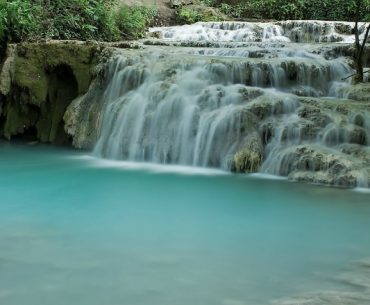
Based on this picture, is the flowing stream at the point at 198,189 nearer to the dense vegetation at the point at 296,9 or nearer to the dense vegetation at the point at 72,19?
the dense vegetation at the point at 72,19

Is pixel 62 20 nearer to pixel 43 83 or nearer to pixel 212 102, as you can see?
pixel 43 83

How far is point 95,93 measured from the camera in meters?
10.7

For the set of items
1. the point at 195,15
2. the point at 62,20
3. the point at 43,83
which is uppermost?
the point at 195,15

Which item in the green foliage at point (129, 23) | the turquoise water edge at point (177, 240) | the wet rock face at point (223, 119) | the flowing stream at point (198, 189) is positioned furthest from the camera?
the green foliage at point (129, 23)

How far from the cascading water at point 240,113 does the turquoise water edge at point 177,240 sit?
0.59 m

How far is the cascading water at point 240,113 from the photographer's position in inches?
310

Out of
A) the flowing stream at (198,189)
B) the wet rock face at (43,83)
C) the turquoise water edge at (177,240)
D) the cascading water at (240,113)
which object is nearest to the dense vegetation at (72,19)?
the wet rock face at (43,83)

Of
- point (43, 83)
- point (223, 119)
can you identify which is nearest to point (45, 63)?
point (43, 83)

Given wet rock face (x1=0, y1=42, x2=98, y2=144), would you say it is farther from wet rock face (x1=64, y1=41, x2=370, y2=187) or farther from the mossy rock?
wet rock face (x1=64, y1=41, x2=370, y2=187)

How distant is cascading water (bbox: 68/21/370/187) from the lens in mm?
7883

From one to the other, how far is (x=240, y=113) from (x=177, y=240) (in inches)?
163

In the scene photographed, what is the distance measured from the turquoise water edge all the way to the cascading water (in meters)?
0.59

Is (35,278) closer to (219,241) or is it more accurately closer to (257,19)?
(219,241)

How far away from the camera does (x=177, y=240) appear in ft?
15.8
